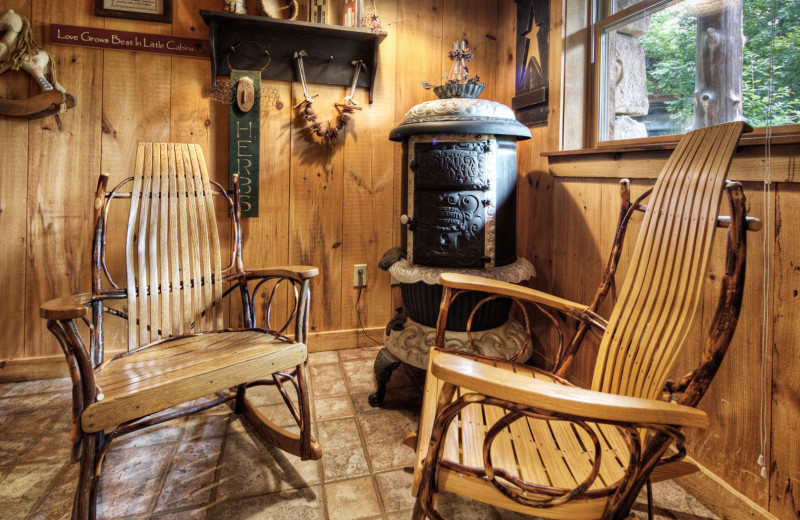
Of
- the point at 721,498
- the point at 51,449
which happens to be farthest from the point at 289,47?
A: the point at 721,498

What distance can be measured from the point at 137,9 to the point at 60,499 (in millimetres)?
2003

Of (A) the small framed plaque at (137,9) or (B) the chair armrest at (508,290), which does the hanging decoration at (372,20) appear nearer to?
(A) the small framed plaque at (137,9)

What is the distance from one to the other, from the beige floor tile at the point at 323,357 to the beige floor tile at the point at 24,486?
1.10 m

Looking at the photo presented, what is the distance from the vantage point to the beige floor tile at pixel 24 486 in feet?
4.09

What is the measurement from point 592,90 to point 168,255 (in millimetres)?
1861

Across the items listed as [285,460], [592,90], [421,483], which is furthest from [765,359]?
[285,460]

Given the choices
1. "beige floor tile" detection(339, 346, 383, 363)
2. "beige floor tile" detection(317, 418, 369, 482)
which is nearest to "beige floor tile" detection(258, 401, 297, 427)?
"beige floor tile" detection(317, 418, 369, 482)

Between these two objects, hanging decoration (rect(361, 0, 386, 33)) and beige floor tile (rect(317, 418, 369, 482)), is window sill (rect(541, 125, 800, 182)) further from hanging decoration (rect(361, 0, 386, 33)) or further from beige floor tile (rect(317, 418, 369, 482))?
beige floor tile (rect(317, 418, 369, 482))

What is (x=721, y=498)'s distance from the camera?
1267 mm

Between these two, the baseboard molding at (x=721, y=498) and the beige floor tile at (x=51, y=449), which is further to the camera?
the beige floor tile at (x=51, y=449)

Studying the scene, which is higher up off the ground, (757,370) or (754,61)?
(754,61)

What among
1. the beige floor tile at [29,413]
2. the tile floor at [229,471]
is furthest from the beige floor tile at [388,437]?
the beige floor tile at [29,413]

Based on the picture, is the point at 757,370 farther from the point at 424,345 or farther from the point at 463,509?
the point at 424,345

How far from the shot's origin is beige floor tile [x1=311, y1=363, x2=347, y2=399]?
1988 millimetres
